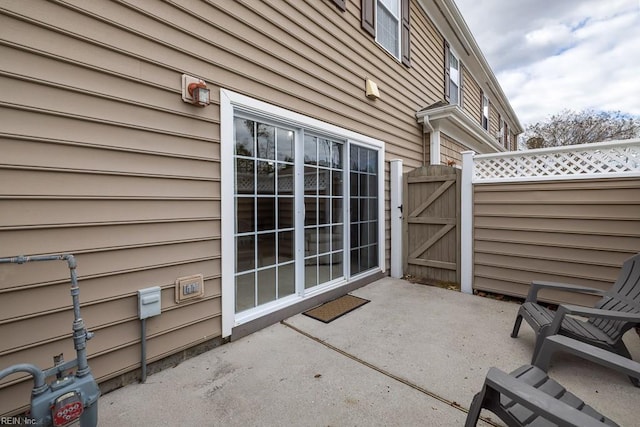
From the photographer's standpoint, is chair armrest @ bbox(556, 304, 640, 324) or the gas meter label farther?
chair armrest @ bbox(556, 304, 640, 324)

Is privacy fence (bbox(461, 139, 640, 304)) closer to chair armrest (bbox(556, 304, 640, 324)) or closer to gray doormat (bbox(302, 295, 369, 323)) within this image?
chair armrest (bbox(556, 304, 640, 324))

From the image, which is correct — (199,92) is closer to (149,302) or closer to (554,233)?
(149,302)

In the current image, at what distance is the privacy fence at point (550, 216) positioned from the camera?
2963 mm

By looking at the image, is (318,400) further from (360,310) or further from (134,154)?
(134,154)

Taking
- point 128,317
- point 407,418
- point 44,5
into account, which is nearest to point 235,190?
point 128,317

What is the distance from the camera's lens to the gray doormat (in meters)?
3.02

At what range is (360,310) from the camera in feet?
10.5

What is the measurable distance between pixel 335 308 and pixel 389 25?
483cm

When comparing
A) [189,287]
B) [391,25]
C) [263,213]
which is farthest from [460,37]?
[189,287]

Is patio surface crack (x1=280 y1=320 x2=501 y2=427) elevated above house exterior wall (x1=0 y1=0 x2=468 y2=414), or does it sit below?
below

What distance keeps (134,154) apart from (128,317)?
44.9 inches

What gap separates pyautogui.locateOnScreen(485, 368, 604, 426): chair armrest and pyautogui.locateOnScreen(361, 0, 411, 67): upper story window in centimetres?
450

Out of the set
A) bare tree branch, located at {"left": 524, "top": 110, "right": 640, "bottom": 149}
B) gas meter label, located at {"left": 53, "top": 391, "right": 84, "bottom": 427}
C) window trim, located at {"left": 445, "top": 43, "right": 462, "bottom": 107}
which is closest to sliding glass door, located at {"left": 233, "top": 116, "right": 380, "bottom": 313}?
gas meter label, located at {"left": 53, "top": 391, "right": 84, "bottom": 427}

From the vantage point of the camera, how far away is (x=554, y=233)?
3.32m
